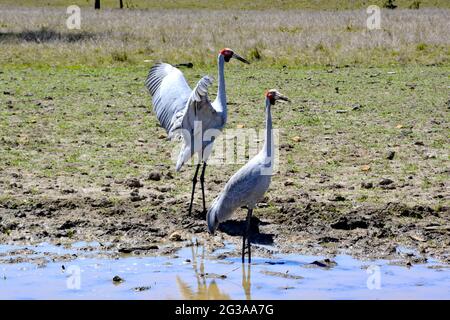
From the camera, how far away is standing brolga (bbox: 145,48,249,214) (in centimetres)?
880

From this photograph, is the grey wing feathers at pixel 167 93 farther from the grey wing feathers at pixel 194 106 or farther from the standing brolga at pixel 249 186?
the standing brolga at pixel 249 186

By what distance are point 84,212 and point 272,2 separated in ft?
204

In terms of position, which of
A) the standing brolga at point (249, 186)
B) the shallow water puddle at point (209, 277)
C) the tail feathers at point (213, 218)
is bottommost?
the shallow water puddle at point (209, 277)

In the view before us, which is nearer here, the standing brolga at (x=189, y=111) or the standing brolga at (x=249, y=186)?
the standing brolga at (x=249, y=186)

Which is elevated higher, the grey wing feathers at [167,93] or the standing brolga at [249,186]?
the grey wing feathers at [167,93]

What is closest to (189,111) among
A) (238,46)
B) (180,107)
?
(180,107)

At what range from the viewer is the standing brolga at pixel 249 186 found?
7.78m

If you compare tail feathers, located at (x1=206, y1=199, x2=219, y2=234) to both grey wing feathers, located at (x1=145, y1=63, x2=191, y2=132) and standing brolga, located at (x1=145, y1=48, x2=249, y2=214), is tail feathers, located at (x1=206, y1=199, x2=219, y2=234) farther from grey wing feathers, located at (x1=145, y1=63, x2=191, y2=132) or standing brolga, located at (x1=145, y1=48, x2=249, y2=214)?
grey wing feathers, located at (x1=145, y1=63, x2=191, y2=132)

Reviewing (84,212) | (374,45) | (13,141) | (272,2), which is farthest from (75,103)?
(272,2)

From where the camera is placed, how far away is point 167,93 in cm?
979

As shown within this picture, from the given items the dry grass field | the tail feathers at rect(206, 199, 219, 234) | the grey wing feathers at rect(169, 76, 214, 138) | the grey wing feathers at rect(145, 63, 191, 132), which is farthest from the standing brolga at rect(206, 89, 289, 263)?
the dry grass field

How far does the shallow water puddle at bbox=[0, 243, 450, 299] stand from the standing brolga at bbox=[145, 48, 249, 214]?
145cm

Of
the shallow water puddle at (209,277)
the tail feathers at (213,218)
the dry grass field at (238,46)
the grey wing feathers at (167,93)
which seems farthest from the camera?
the dry grass field at (238,46)

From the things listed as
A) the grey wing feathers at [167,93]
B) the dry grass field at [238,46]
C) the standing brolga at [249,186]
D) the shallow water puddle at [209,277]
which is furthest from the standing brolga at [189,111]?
the dry grass field at [238,46]
